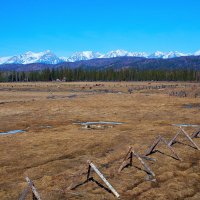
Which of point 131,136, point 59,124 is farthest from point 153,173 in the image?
point 59,124

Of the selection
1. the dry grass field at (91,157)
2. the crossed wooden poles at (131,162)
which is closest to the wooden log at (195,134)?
the dry grass field at (91,157)

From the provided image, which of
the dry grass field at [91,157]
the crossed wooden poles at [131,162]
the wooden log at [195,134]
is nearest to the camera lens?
the dry grass field at [91,157]

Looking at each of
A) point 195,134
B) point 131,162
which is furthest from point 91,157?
point 195,134

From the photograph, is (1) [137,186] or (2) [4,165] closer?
(1) [137,186]

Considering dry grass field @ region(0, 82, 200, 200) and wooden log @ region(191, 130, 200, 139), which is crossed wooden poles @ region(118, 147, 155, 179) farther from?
wooden log @ region(191, 130, 200, 139)

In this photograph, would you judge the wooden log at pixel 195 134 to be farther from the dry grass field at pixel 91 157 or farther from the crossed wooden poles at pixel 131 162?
the crossed wooden poles at pixel 131 162

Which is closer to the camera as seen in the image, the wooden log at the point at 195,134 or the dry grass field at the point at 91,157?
Answer: the dry grass field at the point at 91,157

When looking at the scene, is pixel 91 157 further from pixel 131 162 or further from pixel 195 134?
pixel 195 134

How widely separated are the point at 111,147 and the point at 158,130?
406 inches

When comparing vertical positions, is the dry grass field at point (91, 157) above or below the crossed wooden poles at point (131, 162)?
below

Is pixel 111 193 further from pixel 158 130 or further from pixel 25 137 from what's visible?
pixel 158 130

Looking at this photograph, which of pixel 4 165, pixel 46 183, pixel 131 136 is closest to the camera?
pixel 46 183

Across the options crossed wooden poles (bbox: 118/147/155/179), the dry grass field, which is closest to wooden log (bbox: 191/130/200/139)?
the dry grass field

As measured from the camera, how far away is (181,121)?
44125 millimetres
